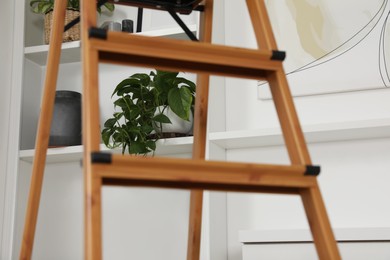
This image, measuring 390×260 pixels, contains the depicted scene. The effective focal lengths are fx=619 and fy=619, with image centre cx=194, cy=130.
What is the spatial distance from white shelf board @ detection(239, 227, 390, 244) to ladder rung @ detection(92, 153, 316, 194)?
0.92 meters

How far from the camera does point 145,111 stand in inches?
98.0

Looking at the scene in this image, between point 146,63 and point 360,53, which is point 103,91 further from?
point 146,63

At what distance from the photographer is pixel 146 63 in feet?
3.86

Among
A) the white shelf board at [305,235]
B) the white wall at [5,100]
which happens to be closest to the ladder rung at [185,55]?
the white shelf board at [305,235]

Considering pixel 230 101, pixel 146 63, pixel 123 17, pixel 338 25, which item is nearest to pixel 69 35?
pixel 123 17

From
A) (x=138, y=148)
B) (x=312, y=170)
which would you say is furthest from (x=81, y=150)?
(x=312, y=170)

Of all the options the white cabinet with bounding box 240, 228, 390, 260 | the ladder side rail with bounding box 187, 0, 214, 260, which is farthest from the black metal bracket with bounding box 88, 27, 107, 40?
the white cabinet with bounding box 240, 228, 390, 260

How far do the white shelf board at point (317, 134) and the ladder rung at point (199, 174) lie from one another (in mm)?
1152

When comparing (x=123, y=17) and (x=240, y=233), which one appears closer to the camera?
(x=240, y=233)

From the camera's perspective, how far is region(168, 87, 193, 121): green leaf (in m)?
2.34

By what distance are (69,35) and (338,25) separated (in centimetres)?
115

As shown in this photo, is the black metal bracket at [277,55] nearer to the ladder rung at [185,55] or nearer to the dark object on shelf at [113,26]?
the ladder rung at [185,55]

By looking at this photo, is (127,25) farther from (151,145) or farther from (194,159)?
(194,159)

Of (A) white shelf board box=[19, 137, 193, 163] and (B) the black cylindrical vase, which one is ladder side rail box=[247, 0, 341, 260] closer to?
(A) white shelf board box=[19, 137, 193, 163]
